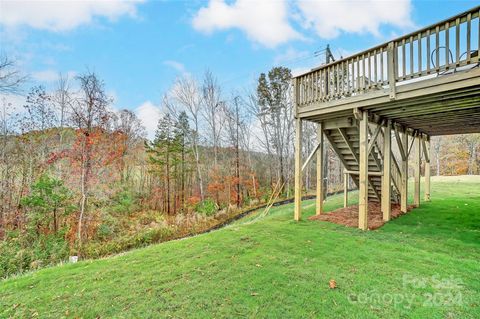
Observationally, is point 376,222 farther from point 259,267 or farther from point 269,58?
point 269,58

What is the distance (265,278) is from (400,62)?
4327 mm

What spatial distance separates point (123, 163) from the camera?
513 inches

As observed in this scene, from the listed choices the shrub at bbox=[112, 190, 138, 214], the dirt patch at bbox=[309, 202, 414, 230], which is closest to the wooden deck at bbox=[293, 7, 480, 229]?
the dirt patch at bbox=[309, 202, 414, 230]

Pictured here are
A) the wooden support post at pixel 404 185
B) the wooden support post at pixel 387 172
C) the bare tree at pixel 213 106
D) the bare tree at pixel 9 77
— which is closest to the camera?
the wooden support post at pixel 387 172

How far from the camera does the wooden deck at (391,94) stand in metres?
3.45

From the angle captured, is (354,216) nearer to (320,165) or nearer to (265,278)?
(320,165)

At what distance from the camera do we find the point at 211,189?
14000mm

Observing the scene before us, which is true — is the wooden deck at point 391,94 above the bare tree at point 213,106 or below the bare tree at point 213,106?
below

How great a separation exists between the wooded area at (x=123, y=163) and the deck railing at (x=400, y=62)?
7215 millimetres

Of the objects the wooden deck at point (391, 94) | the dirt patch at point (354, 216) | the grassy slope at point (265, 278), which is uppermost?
the wooden deck at point (391, 94)

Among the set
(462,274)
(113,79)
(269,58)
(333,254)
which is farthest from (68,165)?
(269,58)

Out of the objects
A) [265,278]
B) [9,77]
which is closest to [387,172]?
[265,278]

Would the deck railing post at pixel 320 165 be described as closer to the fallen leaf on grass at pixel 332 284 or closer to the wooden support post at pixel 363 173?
the wooden support post at pixel 363 173

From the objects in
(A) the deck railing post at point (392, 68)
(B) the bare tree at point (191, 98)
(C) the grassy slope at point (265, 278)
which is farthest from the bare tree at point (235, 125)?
(A) the deck railing post at point (392, 68)
